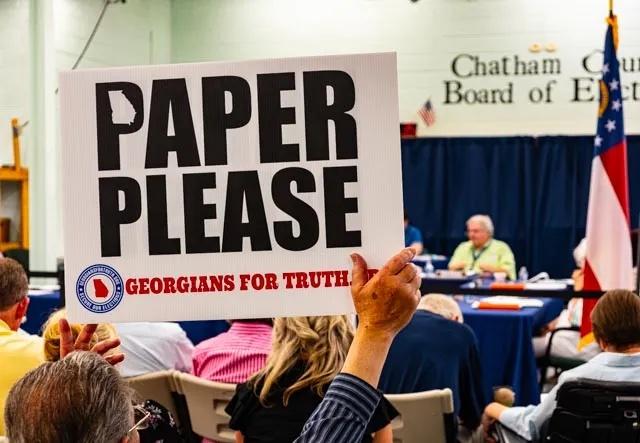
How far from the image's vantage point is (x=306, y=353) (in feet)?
7.76

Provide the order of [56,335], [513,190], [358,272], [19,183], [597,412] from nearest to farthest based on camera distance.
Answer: [358,272]
[56,335]
[597,412]
[19,183]
[513,190]

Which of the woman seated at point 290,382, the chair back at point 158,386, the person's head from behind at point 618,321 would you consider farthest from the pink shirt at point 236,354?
the person's head from behind at point 618,321

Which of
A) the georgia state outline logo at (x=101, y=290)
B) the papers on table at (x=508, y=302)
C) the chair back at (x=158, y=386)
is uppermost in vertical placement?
the georgia state outline logo at (x=101, y=290)

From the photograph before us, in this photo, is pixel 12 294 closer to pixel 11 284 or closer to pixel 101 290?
pixel 11 284

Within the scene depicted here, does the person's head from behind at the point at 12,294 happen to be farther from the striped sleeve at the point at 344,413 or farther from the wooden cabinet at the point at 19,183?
the wooden cabinet at the point at 19,183

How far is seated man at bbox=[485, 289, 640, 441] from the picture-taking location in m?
2.78

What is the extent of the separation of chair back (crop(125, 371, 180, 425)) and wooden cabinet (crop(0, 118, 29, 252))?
561 cm

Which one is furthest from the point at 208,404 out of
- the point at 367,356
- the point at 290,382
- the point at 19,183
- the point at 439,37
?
the point at 439,37

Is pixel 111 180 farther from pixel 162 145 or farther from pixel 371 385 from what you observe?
pixel 371 385

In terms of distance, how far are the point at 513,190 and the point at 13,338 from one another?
7.71 m

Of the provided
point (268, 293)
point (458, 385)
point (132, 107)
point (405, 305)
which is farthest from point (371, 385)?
point (458, 385)

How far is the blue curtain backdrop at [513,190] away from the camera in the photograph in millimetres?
9375

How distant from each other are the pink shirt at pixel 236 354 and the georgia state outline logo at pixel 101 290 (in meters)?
1.67

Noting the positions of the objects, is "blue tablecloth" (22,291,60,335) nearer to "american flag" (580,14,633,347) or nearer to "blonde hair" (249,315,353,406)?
"american flag" (580,14,633,347)
